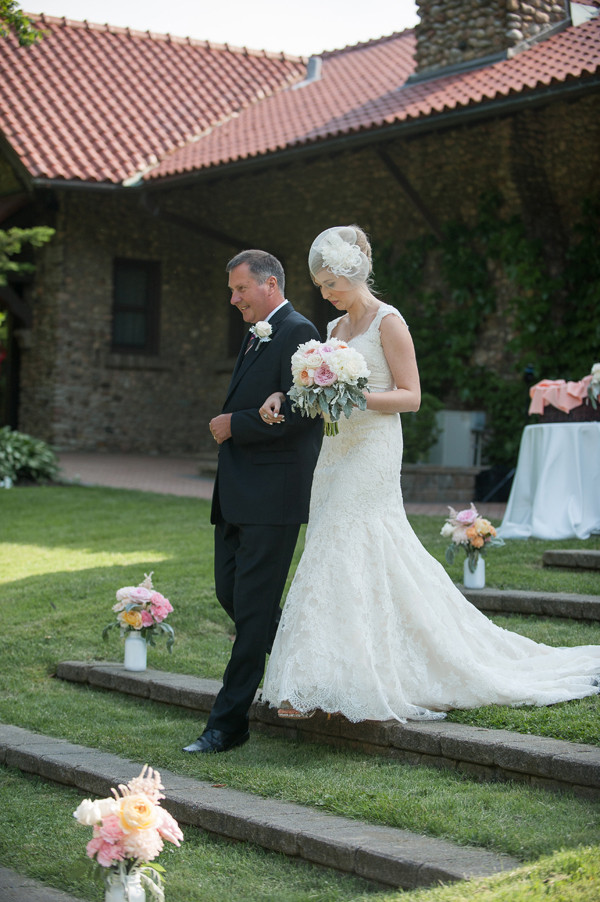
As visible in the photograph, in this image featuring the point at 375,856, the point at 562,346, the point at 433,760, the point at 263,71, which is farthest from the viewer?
the point at 263,71

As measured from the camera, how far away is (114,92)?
18.4 meters

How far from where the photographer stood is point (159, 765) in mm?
4199

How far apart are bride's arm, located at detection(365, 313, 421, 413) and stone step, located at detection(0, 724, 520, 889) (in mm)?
1593

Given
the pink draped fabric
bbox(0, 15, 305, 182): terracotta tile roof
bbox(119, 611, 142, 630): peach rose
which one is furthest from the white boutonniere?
bbox(0, 15, 305, 182): terracotta tile roof

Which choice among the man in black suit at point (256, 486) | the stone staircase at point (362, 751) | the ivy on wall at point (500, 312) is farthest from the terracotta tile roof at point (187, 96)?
the stone staircase at point (362, 751)

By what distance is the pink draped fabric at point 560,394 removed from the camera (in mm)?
8453

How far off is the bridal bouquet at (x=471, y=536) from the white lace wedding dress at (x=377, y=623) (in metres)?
1.85

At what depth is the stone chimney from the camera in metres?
13.9

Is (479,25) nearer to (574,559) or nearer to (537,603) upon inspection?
(574,559)

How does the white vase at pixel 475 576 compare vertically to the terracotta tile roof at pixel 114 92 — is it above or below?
below

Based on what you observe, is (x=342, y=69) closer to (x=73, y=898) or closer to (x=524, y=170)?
(x=524, y=170)

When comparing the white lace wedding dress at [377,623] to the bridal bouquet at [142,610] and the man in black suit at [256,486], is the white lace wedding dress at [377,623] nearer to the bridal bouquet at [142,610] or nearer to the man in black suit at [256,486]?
the man in black suit at [256,486]

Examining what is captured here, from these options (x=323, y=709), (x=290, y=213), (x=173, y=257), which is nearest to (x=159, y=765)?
(x=323, y=709)

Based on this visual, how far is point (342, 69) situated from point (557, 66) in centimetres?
807
